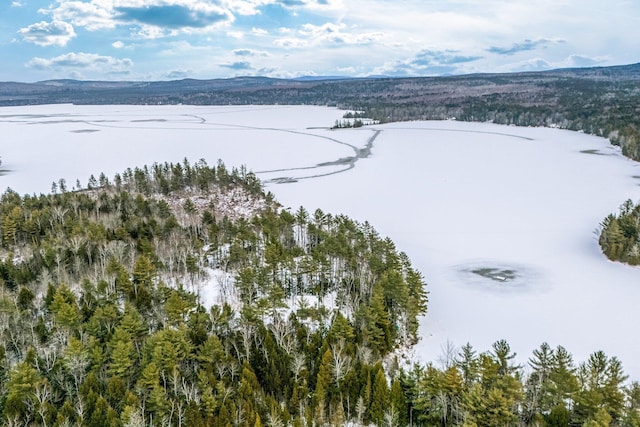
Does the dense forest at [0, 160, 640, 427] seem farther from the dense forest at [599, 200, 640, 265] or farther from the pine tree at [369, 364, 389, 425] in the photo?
the dense forest at [599, 200, 640, 265]

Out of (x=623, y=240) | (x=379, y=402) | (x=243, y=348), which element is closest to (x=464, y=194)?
(x=623, y=240)

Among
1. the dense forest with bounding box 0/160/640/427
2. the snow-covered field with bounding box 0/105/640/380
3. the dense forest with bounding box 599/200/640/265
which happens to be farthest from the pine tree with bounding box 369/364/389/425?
the dense forest with bounding box 599/200/640/265

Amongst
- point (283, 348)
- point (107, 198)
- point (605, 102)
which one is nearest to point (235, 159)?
point (107, 198)

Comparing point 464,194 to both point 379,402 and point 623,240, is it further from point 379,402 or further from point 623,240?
point 379,402

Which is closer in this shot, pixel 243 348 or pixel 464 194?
pixel 243 348

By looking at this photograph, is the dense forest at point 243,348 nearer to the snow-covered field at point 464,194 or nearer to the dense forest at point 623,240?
the snow-covered field at point 464,194

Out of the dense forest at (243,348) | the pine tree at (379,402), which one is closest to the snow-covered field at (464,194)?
the dense forest at (243,348)
